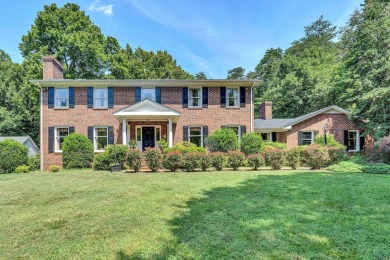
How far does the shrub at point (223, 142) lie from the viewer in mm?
14305

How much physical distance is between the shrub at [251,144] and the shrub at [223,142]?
54 cm

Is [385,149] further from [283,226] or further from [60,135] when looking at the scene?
[60,135]

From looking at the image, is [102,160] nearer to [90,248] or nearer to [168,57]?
[90,248]

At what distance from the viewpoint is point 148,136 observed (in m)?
16.5

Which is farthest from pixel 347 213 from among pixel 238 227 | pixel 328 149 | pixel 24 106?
pixel 24 106

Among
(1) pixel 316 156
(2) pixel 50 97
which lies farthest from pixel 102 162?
(1) pixel 316 156

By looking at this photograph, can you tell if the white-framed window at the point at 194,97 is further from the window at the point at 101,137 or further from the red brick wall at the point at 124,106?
the window at the point at 101,137

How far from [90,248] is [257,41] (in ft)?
66.4

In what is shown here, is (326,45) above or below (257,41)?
Result: above

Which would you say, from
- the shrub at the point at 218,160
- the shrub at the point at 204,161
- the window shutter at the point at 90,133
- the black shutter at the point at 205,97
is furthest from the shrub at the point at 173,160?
the window shutter at the point at 90,133

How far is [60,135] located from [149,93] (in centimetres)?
693

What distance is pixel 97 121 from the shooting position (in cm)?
1580

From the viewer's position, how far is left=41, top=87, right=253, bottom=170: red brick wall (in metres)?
15.6

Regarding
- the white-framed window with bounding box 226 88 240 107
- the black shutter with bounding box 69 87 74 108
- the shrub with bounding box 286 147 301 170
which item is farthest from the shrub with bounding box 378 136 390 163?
the black shutter with bounding box 69 87 74 108
